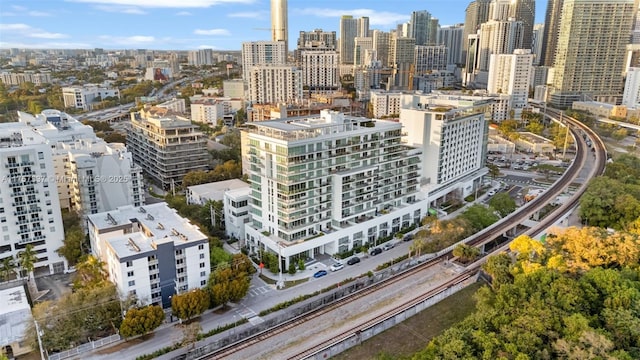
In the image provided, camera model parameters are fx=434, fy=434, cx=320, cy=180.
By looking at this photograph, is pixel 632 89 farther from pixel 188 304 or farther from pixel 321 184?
pixel 188 304

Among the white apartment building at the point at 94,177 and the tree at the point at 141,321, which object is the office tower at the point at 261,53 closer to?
the white apartment building at the point at 94,177

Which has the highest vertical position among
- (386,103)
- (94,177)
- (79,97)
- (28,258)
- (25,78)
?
(25,78)

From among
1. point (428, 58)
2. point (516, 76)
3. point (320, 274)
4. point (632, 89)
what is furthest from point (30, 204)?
point (428, 58)

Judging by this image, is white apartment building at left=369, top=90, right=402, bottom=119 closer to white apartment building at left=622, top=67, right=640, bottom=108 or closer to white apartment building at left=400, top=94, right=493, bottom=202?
white apartment building at left=400, top=94, right=493, bottom=202

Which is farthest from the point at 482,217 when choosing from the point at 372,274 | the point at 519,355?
the point at 519,355

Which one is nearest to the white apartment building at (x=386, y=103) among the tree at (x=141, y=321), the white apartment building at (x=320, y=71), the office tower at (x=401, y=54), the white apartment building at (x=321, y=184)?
the white apartment building at (x=320, y=71)

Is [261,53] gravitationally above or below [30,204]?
above

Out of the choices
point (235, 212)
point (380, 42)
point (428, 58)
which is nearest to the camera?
point (235, 212)
